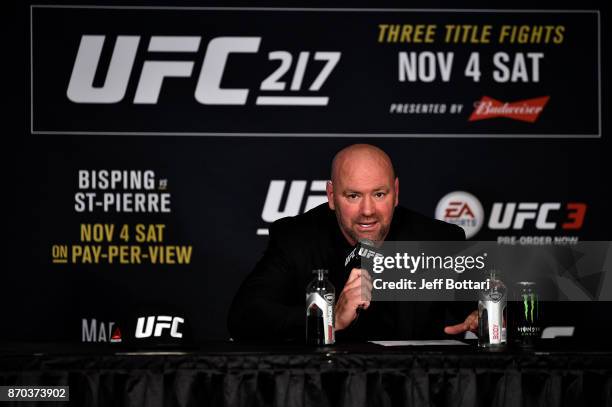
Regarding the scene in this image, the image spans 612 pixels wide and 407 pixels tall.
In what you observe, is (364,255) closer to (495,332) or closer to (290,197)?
(495,332)

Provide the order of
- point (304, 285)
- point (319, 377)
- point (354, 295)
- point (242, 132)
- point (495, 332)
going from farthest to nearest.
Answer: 1. point (242, 132)
2. point (304, 285)
3. point (354, 295)
4. point (495, 332)
5. point (319, 377)

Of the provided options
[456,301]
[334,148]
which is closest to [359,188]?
[456,301]

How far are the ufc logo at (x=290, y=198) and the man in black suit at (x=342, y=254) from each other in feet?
3.41

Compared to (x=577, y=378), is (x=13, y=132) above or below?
Result: above

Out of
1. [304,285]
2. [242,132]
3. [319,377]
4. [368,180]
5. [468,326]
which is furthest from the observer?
[242,132]

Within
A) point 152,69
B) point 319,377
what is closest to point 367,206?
point 319,377

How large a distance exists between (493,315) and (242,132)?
7.04ft

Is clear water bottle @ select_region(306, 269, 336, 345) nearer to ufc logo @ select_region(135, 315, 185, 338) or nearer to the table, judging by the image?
the table

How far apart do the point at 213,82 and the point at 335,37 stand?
61 centimetres

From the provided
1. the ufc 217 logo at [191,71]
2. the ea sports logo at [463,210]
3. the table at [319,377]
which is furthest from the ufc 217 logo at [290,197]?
Answer: the table at [319,377]

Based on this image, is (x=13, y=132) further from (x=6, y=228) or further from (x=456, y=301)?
(x=456, y=301)

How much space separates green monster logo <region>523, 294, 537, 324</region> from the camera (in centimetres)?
227

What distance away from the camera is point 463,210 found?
4.20m

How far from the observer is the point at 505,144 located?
4207mm
